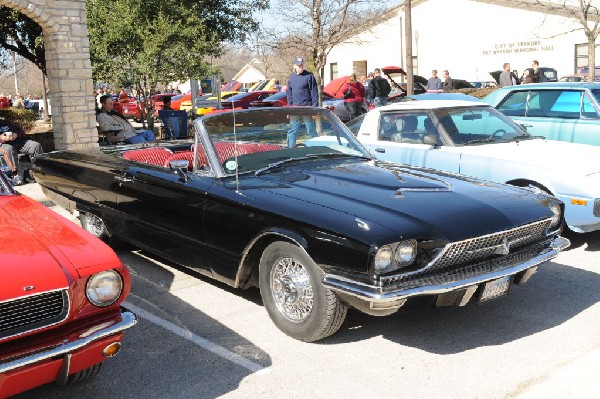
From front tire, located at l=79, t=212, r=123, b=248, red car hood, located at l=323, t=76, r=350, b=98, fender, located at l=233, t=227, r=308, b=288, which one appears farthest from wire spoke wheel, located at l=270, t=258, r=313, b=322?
red car hood, located at l=323, t=76, r=350, b=98

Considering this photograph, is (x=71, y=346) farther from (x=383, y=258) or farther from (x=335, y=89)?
(x=335, y=89)

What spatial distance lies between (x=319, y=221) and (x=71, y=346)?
1.55 m

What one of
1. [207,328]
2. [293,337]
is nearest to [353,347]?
[293,337]

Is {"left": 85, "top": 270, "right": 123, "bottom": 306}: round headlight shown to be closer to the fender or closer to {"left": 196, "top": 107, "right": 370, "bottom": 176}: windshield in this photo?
the fender

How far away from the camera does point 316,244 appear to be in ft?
12.7

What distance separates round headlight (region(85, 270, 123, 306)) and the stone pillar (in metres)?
9.20

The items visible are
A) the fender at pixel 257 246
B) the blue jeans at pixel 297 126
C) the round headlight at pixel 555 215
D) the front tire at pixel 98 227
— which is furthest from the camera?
the front tire at pixel 98 227

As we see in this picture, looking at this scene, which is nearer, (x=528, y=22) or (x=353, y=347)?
(x=353, y=347)

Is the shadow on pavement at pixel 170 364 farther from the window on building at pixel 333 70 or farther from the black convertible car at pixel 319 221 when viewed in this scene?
the window on building at pixel 333 70

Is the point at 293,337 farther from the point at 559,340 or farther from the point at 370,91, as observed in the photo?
the point at 370,91

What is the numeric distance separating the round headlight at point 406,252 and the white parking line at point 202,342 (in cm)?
100

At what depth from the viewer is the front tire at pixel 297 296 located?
394cm

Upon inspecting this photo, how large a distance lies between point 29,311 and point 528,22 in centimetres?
3575

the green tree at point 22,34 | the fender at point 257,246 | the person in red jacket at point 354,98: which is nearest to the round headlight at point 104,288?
the fender at point 257,246
